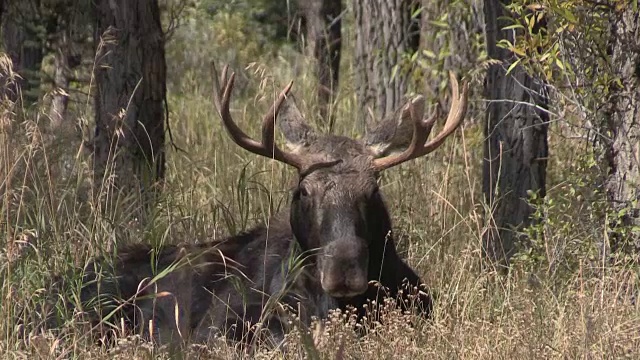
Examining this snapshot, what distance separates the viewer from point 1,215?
6844 millimetres

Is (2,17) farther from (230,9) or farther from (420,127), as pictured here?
(230,9)

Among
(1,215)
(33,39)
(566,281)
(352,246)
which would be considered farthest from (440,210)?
(33,39)

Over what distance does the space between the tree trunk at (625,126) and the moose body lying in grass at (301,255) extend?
0.83 meters

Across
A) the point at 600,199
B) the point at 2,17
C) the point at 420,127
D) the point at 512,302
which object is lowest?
the point at 512,302

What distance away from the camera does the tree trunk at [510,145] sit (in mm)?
8305

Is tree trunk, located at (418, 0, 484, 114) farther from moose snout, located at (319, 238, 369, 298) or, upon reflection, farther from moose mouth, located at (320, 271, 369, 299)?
moose mouth, located at (320, 271, 369, 299)

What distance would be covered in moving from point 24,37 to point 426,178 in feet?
13.6

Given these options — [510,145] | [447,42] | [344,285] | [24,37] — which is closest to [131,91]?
[510,145]

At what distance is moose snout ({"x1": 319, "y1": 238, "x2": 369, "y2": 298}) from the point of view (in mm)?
6695

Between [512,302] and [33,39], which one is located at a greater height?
[33,39]

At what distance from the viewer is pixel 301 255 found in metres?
6.95

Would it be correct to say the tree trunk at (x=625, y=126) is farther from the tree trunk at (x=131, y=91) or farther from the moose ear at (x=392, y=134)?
the tree trunk at (x=131, y=91)

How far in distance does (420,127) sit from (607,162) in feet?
3.51

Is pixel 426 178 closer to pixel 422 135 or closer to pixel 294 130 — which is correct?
pixel 294 130
